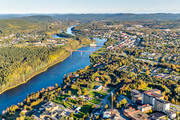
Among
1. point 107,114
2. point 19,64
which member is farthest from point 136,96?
point 19,64

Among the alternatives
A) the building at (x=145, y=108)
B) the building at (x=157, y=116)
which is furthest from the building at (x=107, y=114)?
the building at (x=157, y=116)

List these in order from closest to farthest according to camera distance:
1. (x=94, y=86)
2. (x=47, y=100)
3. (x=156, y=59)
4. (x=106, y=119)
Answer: (x=106, y=119)
(x=47, y=100)
(x=94, y=86)
(x=156, y=59)

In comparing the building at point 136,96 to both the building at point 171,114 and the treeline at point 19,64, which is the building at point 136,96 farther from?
the treeline at point 19,64

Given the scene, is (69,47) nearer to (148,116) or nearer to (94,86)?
(94,86)

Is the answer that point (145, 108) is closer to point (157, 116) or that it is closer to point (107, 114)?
point (157, 116)

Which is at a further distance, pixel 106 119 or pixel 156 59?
pixel 156 59

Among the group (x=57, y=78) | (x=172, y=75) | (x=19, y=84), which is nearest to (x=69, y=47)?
(x=57, y=78)

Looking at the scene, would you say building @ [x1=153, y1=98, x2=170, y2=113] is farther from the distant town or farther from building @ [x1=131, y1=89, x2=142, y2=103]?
building @ [x1=131, y1=89, x2=142, y2=103]
